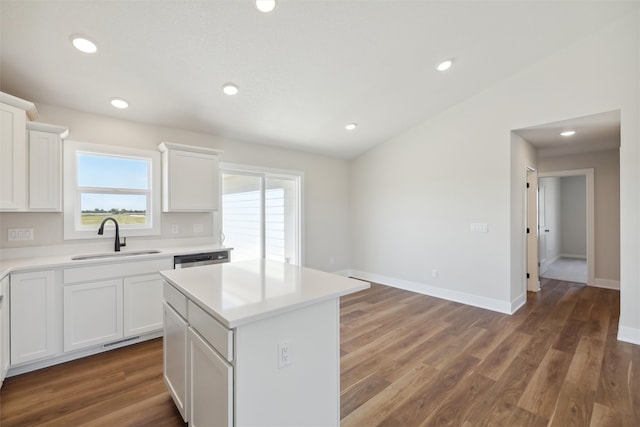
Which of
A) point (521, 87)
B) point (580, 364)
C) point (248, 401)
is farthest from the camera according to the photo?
point (521, 87)

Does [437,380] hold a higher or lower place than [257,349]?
lower

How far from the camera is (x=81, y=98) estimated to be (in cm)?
278

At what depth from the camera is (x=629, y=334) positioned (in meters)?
2.86

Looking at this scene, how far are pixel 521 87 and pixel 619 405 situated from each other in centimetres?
333

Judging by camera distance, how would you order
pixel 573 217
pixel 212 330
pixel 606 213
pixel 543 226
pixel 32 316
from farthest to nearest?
pixel 573 217 → pixel 543 226 → pixel 606 213 → pixel 32 316 → pixel 212 330

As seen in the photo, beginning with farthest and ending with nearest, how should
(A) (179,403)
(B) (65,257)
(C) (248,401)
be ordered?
1. (B) (65,257)
2. (A) (179,403)
3. (C) (248,401)

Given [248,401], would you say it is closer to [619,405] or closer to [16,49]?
[619,405]

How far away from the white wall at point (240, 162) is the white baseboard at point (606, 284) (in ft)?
14.1

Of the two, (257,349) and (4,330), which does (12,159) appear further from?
(257,349)

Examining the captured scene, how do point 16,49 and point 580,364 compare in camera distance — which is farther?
point 580,364

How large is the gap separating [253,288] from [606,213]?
6.13 metres

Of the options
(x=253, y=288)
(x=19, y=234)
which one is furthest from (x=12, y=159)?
(x=253, y=288)

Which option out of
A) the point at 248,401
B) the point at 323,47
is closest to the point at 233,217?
the point at 323,47

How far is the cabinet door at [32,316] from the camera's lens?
220 centimetres
